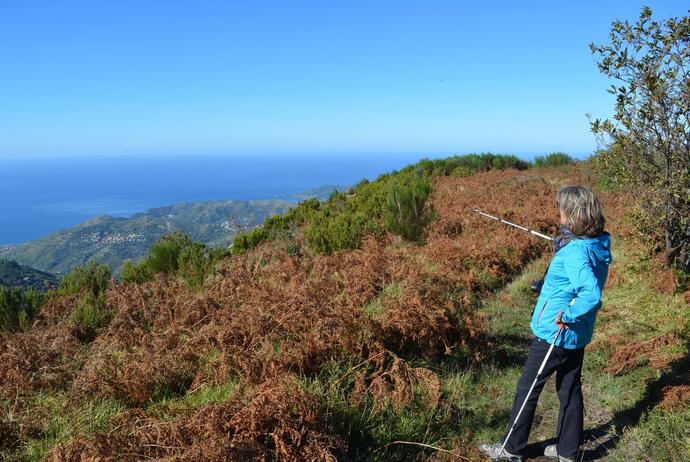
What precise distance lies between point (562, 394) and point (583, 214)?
1.37m

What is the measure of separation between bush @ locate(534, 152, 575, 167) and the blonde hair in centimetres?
2225

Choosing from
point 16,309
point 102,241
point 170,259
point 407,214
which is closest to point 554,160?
point 407,214

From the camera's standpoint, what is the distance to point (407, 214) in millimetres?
10047

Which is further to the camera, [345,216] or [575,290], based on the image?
[345,216]

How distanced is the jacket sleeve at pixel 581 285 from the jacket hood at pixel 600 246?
0.07m

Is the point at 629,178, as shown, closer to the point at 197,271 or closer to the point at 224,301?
the point at 224,301

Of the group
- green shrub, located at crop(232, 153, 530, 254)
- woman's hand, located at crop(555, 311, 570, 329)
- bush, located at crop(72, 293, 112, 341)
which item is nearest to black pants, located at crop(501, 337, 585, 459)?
woman's hand, located at crop(555, 311, 570, 329)

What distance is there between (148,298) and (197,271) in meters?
1.58

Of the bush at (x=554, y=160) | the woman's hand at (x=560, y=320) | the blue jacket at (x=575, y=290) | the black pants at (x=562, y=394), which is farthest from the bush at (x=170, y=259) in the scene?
the bush at (x=554, y=160)

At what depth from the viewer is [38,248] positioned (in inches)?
3903

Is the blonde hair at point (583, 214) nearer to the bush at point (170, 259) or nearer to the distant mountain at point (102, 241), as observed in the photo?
the bush at point (170, 259)

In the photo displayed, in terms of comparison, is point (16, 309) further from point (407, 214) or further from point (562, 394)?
point (562, 394)

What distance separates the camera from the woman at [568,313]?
114 inches

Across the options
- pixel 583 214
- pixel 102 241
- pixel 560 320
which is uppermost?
pixel 583 214
